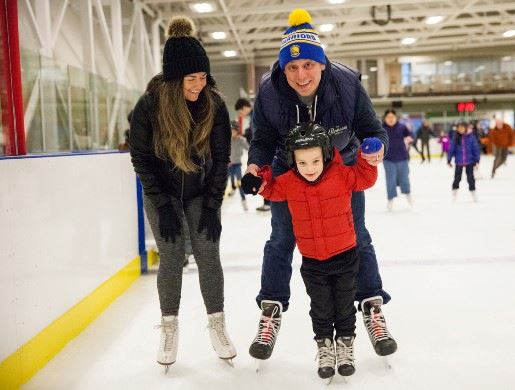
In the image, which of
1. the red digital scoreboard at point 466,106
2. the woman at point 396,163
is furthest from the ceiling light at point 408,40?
the woman at point 396,163

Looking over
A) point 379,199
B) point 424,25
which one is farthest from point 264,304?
point 424,25

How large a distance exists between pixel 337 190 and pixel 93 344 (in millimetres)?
1224

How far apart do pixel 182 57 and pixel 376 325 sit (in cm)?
117

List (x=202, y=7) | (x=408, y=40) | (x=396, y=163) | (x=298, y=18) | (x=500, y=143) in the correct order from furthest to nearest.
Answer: (x=408, y=40), (x=202, y=7), (x=500, y=143), (x=396, y=163), (x=298, y=18)

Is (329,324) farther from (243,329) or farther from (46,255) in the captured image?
(46,255)

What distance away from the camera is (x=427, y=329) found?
223 centimetres

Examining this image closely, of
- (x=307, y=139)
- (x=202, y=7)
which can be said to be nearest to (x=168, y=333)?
(x=307, y=139)

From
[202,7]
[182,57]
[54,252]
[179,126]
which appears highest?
[202,7]

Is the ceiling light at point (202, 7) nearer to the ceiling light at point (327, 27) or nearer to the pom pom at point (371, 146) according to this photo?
the ceiling light at point (327, 27)

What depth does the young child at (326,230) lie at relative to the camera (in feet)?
5.68

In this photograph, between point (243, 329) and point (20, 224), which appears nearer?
point (20, 224)

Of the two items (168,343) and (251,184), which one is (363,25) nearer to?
(251,184)

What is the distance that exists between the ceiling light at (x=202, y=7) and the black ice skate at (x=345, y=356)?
10.5m

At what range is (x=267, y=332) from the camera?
6.27ft
